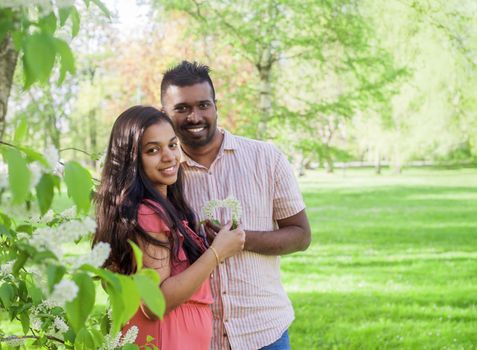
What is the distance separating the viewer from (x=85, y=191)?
1146 millimetres

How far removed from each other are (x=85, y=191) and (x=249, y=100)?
9309 millimetres

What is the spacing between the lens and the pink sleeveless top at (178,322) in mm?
2174

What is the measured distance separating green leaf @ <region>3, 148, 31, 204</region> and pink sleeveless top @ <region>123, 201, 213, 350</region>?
1087 mm

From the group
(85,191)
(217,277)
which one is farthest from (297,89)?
(85,191)

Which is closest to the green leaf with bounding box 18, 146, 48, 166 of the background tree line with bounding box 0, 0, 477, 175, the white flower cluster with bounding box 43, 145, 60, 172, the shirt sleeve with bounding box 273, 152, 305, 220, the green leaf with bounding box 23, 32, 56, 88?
the white flower cluster with bounding box 43, 145, 60, 172

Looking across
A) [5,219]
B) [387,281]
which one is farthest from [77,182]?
[387,281]

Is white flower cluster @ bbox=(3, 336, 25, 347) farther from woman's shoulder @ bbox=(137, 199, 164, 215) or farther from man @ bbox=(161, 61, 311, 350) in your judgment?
man @ bbox=(161, 61, 311, 350)

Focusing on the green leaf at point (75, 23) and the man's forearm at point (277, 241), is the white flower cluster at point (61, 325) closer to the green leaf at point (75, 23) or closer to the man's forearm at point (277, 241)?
the man's forearm at point (277, 241)

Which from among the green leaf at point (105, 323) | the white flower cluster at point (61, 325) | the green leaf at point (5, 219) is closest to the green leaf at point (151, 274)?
the green leaf at point (5, 219)

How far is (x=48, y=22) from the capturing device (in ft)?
4.20

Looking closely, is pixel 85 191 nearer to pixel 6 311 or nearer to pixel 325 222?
pixel 6 311

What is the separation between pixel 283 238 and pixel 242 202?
0.21 m

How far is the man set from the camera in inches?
103

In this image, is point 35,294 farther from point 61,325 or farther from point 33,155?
point 33,155
